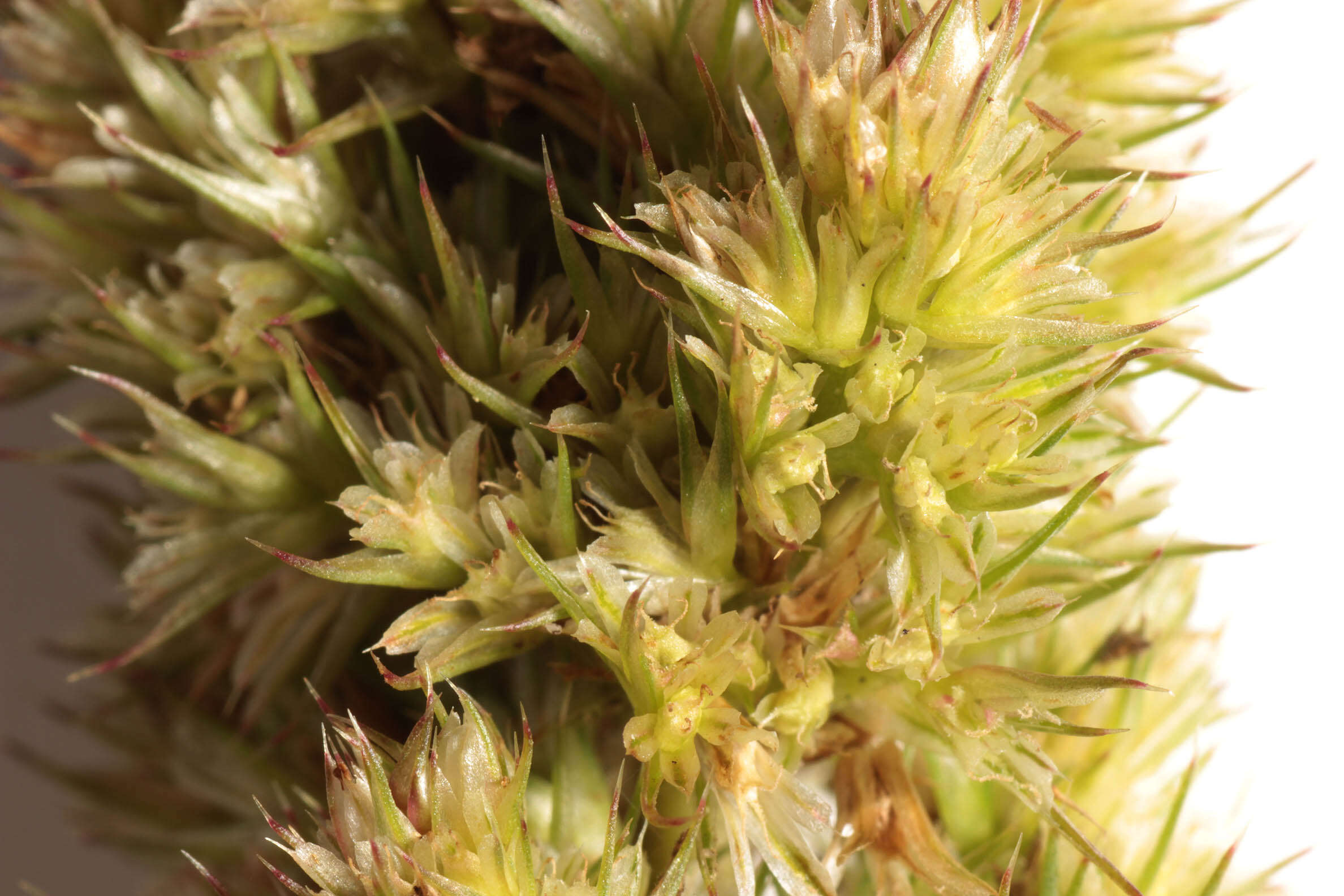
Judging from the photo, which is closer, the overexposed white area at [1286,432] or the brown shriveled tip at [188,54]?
the brown shriveled tip at [188,54]

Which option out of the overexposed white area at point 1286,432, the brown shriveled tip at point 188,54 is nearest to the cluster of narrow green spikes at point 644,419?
the brown shriveled tip at point 188,54

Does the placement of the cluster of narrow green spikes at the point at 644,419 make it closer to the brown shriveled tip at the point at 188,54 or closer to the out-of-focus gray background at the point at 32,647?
the brown shriveled tip at the point at 188,54

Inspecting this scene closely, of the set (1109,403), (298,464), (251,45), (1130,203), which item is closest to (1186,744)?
(1109,403)

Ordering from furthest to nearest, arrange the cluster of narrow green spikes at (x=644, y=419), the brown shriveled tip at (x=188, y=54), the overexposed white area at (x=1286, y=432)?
the overexposed white area at (x=1286, y=432), the brown shriveled tip at (x=188, y=54), the cluster of narrow green spikes at (x=644, y=419)

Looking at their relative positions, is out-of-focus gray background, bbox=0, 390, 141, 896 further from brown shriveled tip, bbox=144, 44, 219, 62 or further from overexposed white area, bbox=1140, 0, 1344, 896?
overexposed white area, bbox=1140, 0, 1344, 896

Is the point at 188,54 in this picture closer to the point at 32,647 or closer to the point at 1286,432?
the point at 32,647
